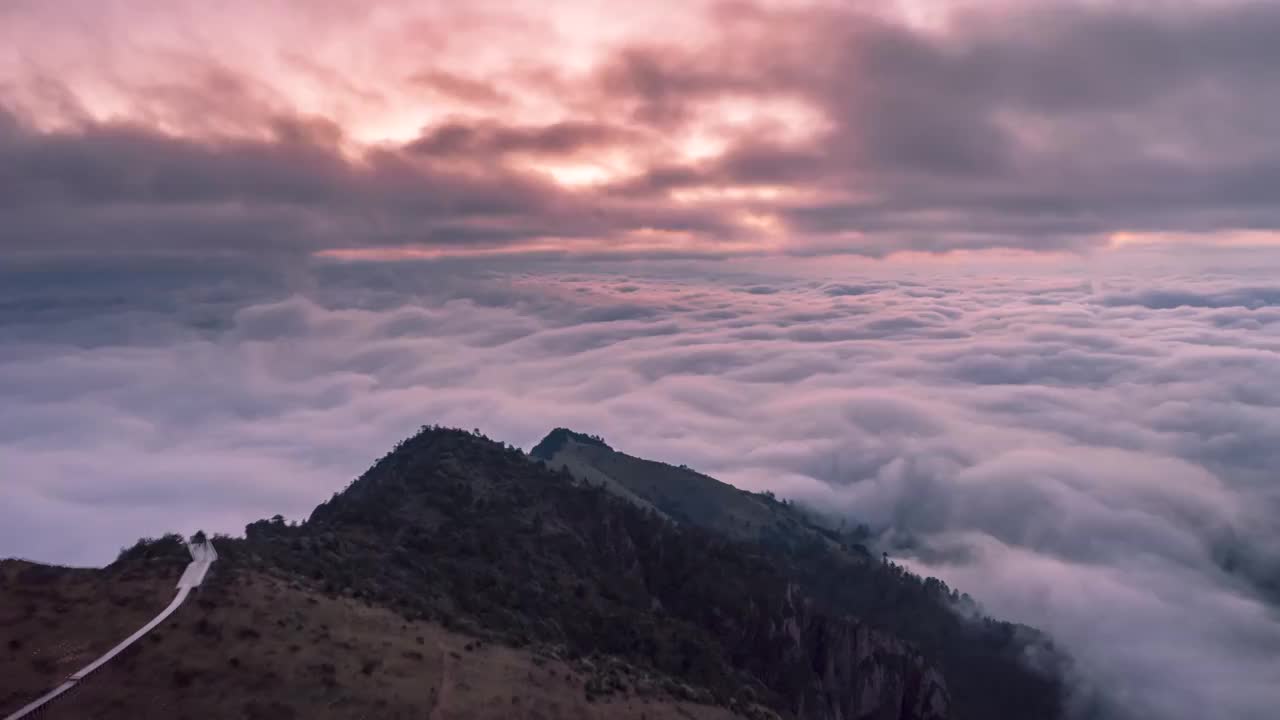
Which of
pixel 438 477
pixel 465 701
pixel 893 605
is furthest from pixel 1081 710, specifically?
pixel 465 701

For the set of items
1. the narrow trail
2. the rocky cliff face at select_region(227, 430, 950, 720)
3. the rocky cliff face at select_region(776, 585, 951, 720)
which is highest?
the narrow trail

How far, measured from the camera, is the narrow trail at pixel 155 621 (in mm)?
40062

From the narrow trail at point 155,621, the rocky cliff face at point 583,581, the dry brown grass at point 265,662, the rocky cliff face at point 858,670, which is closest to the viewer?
the narrow trail at point 155,621

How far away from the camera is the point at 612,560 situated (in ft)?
393

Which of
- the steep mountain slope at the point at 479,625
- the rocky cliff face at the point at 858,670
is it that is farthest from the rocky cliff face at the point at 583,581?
the steep mountain slope at the point at 479,625

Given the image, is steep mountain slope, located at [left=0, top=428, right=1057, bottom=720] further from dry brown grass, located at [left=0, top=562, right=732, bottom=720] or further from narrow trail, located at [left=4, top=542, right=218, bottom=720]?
narrow trail, located at [left=4, top=542, right=218, bottom=720]

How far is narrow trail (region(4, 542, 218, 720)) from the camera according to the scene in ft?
131

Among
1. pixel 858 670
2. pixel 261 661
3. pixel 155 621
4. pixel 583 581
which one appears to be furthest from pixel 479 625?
pixel 858 670

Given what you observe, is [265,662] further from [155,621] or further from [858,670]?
[858,670]

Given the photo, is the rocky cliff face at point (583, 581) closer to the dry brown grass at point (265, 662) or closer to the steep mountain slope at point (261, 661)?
the steep mountain slope at point (261, 661)

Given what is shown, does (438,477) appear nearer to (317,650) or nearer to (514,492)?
(514,492)

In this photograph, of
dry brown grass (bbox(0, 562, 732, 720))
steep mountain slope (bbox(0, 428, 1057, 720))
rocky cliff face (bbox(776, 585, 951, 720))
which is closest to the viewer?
dry brown grass (bbox(0, 562, 732, 720))

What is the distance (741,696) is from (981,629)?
446 feet

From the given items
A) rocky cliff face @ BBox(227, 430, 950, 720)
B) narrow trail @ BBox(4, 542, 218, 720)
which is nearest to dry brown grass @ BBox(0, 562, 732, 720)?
narrow trail @ BBox(4, 542, 218, 720)
